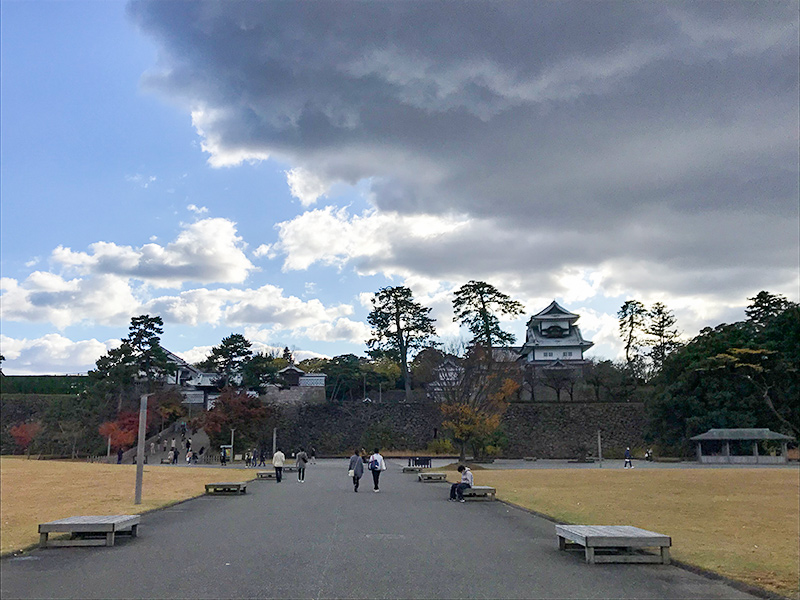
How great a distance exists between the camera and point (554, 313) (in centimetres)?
7612

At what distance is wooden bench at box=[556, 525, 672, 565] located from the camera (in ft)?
28.2

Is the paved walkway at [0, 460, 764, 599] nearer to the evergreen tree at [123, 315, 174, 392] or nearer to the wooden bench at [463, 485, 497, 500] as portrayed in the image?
the wooden bench at [463, 485, 497, 500]

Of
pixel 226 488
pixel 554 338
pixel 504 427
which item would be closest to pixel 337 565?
pixel 226 488

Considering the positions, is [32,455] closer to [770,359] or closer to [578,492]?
[578,492]

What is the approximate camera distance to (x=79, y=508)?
15.1 m

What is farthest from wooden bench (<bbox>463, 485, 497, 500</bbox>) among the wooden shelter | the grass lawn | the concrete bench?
the wooden shelter

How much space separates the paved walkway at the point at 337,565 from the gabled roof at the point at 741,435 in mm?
39096

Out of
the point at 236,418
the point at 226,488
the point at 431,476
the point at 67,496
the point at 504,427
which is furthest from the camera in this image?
the point at 504,427

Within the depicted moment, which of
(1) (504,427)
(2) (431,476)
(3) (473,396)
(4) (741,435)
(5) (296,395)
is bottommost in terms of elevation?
(2) (431,476)

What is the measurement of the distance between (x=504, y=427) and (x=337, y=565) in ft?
175

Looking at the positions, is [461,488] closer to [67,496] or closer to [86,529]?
[86,529]

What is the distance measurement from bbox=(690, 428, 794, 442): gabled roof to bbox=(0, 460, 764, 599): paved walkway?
39096 mm

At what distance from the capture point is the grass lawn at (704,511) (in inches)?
356

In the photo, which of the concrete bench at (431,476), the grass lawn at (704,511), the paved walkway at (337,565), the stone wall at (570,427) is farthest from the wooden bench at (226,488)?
the stone wall at (570,427)
